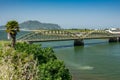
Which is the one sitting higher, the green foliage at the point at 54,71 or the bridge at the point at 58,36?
the green foliage at the point at 54,71

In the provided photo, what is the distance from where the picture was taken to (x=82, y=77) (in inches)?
1779

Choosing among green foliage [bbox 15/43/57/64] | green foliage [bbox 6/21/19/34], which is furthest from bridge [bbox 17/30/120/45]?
green foliage [bbox 15/43/57/64]

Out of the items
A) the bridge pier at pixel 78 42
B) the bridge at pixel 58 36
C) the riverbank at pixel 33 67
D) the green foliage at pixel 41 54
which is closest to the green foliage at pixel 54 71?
the riverbank at pixel 33 67

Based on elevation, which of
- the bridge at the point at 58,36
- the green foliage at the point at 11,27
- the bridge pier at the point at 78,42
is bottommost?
the bridge pier at the point at 78,42

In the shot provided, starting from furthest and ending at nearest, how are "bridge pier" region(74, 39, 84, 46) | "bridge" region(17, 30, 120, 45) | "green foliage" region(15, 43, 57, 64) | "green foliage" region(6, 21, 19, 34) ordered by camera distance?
"bridge pier" region(74, 39, 84, 46) < "bridge" region(17, 30, 120, 45) < "green foliage" region(6, 21, 19, 34) < "green foliage" region(15, 43, 57, 64)

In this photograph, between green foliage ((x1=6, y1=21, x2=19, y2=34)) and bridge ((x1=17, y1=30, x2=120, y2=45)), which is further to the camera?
bridge ((x1=17, y1=30, x2=120, y2=45))

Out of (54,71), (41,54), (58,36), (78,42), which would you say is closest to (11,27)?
(41,54)

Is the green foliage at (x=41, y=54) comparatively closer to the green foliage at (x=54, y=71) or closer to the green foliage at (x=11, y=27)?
the green foliage at (x=54, y=71)

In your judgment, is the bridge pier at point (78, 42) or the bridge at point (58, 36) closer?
the bridge at point (58, 36)

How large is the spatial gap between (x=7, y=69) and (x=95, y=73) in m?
37.9

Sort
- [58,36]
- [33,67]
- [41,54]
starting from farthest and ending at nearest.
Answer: [58,36], [41,54], [33,67]

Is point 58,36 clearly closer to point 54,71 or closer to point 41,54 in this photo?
point 41,54

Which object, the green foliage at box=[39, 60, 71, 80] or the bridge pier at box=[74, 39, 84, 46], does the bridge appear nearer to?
the bridge pier at box=[74, 39, 84, 46]

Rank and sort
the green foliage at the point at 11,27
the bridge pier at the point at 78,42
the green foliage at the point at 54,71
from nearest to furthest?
the green foliage at the point at 54,71 → the green foliage at the point at 11,27 → the bridge pier at the point at 78,42
